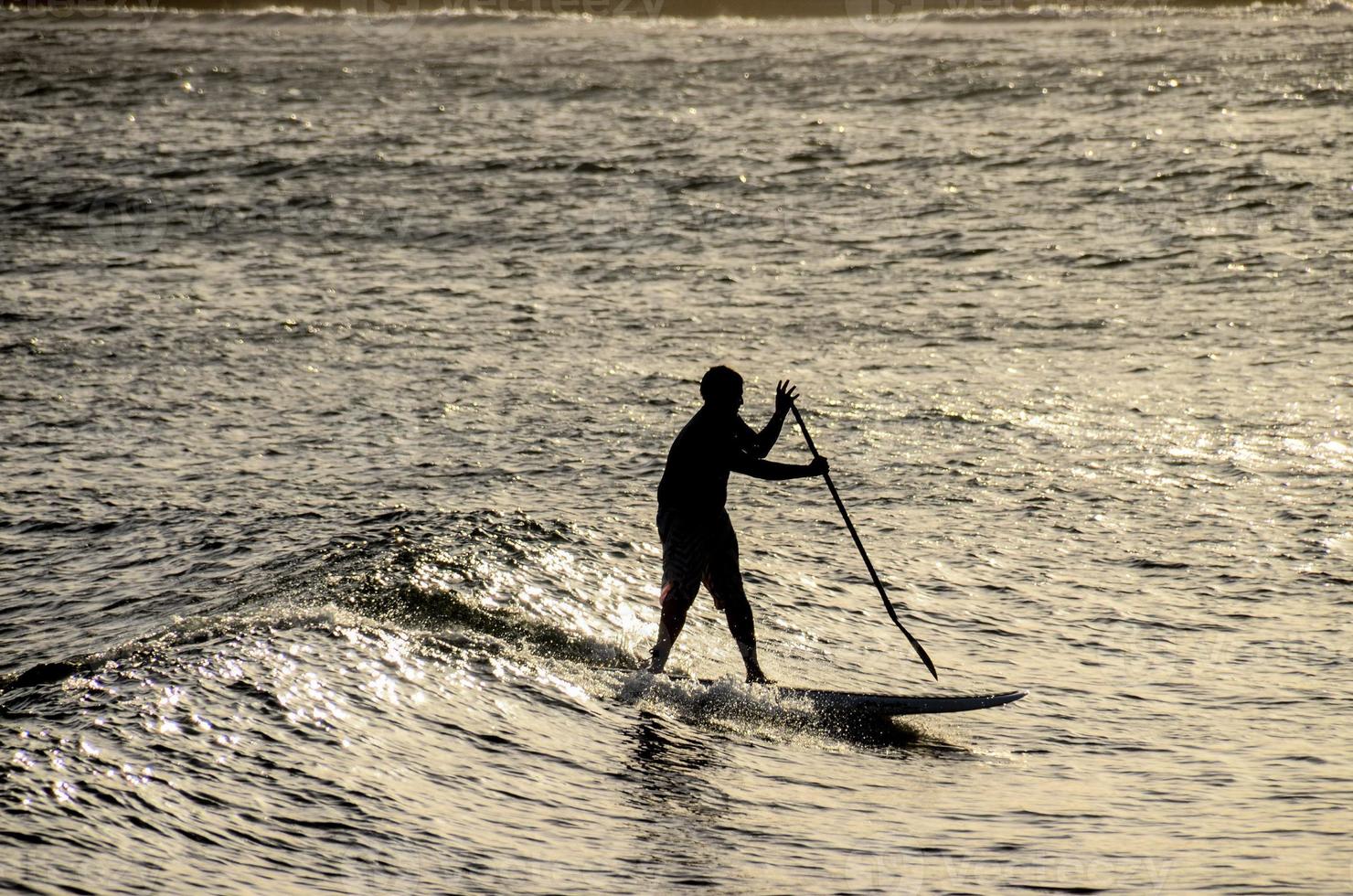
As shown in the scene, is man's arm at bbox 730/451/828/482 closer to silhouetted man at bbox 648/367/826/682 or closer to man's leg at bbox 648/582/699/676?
silhouetted man at bbox 648/367/826/682

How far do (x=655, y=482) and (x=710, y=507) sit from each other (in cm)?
491

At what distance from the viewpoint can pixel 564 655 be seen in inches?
425

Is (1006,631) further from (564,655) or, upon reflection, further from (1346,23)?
(1346,23)

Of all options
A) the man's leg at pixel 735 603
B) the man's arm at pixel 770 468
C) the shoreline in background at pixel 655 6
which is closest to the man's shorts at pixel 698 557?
the man's leg at pixel 735 603

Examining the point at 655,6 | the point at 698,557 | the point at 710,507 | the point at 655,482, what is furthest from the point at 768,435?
the point at 655,6

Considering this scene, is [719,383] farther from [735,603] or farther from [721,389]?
[735,603]

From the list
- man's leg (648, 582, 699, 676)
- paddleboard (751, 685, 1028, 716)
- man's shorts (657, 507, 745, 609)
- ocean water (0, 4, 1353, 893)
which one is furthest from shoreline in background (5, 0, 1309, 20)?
paddleboard (751, 685, 1028, 716)

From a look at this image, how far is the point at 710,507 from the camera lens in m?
10.2

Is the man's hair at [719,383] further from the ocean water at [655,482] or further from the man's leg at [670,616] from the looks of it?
the ocean water at [655,482]

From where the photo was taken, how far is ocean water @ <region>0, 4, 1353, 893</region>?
8281 mm

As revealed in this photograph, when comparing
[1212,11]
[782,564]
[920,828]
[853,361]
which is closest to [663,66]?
[1212,11]

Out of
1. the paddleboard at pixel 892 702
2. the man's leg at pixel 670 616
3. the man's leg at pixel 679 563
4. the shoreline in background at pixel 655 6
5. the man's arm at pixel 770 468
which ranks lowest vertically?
the paddleboard at pixel 892 702

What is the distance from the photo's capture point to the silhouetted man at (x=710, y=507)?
33.0 feet

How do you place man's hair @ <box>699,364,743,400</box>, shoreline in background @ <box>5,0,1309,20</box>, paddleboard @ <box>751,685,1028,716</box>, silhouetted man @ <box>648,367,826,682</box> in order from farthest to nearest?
shoreline in background @ <box>5,0,1309,20</box>, silhouetted man @ <box>648,367,826,682</box>, man's hair @ <box>699,364,743,400</box>, paddleboard @ <box>751,685,1028,716</box>
